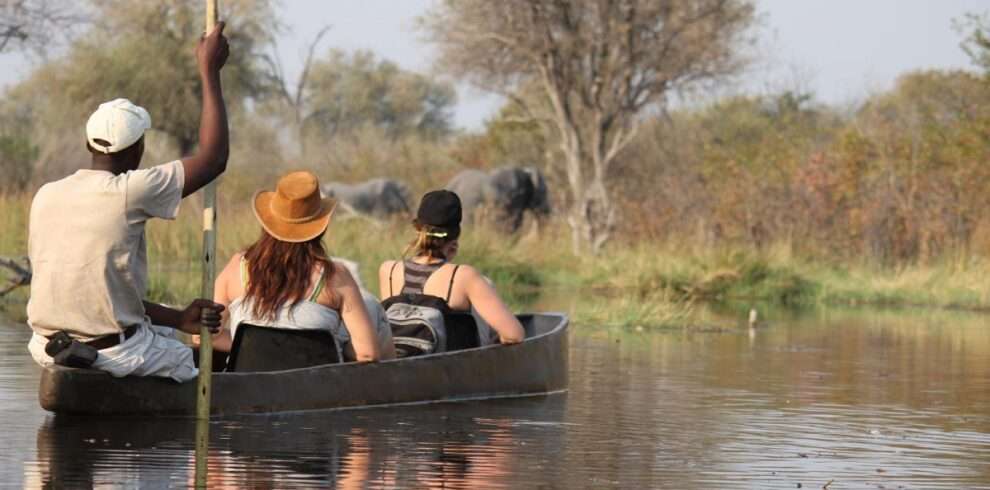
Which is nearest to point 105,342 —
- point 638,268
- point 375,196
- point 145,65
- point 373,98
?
point 638,268

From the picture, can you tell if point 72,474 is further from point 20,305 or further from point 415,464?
point 20,305

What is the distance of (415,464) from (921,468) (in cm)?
212

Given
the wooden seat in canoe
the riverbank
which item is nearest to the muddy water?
the wooden seat in canoe

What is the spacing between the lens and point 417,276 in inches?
432

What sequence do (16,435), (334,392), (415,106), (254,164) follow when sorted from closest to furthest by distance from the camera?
(16,435), (334,392), (254,164), (415,106)

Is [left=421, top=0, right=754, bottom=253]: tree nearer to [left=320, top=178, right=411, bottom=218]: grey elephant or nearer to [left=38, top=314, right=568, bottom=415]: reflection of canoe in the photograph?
[left=320, top=178, right=411, bottom=218]: grey elephant

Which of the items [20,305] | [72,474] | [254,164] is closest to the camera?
[72,474]

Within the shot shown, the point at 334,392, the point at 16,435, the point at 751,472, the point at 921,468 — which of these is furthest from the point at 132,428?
the point at 921,468

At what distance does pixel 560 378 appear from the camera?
1218 centimetres

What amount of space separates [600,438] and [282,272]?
163cm

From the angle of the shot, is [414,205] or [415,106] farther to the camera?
[415,106]

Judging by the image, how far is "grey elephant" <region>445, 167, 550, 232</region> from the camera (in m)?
39.4

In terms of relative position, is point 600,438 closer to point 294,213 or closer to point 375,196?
point 294,213

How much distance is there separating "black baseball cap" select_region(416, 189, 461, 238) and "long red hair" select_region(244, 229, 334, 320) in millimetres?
1252
